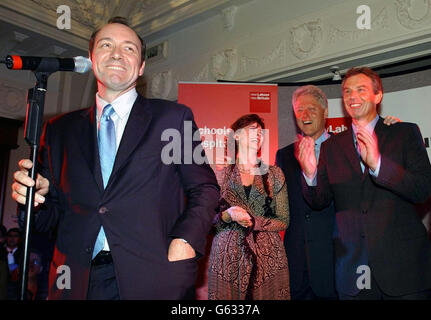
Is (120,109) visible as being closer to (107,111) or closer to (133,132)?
(107,111)

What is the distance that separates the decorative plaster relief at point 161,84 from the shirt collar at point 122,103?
4367mm

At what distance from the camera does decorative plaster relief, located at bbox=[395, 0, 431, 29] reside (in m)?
3.86

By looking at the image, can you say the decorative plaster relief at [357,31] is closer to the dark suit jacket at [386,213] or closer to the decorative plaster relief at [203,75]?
the decorative plaster relief at [203,75]

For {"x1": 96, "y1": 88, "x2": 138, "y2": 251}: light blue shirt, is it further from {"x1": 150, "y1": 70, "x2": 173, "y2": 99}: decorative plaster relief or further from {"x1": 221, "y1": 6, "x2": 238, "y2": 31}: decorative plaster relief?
{"x1": 150, "y1": 70, "x2": 173, "y2": 99}: decorative plaster relief

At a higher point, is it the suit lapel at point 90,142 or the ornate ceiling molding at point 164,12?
the ornate ceiling molding at point 164,12

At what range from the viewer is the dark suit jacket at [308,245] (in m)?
3.07

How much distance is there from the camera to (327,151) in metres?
2.66

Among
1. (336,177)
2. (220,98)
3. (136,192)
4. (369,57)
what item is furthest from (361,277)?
(369,57)

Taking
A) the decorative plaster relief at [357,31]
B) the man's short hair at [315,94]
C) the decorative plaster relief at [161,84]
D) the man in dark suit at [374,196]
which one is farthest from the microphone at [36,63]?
the decorative plaster relief at [161,84]

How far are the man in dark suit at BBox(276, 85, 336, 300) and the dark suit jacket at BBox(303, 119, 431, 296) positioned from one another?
0.62m

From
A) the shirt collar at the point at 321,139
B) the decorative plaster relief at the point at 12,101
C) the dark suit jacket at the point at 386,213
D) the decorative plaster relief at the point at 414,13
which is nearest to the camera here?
the dark suit jacket at the point at 386,213

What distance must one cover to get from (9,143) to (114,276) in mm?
7107

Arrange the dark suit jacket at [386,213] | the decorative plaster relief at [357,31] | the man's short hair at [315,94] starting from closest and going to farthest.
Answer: the dark suit jacket at [386,213]
the man's short hair at [315,94]
the decorative plaster relief at [357,31]
